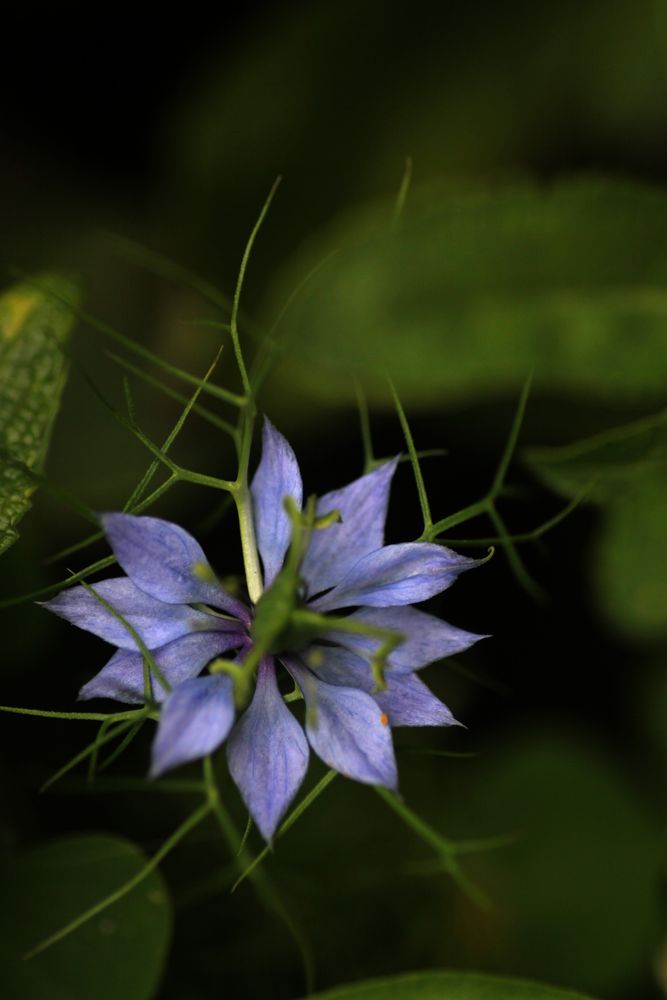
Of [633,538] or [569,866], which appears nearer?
[633,538]

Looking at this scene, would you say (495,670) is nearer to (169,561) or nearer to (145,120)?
(169,561)

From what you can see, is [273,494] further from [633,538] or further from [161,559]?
[633,538]

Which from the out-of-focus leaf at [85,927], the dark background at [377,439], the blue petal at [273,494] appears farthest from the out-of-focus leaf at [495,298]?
the out-of-focus leaf at [85,927]

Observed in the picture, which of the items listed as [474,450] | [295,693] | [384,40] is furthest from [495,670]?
[384,40]

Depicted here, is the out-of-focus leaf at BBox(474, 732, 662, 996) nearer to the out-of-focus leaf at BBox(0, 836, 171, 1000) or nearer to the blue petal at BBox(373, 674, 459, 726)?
→ the out-of-focus leaf at BBox(0, 836, 171, 1000)

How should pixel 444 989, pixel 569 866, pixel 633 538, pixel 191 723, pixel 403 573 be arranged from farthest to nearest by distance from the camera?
pixel 569 866 → pixel 633 538 → pixel 444 989 → pixel 403 573 → pixel 191 723

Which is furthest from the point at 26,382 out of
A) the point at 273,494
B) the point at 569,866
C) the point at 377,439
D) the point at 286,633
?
the point at 569,866
